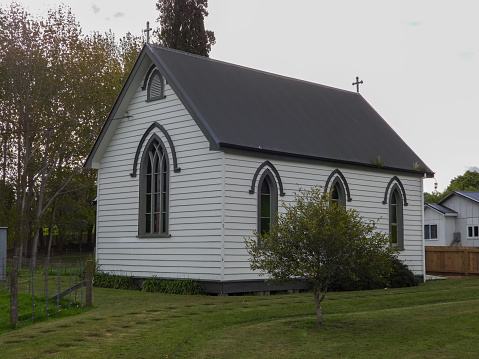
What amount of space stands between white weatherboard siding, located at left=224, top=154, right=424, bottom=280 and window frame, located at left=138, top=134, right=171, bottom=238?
2748mm

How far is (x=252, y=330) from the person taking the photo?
13.8 meters

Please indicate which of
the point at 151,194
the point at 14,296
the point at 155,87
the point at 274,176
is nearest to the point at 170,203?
the point at 151,194

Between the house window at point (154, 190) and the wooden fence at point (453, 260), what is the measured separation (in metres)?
15.7

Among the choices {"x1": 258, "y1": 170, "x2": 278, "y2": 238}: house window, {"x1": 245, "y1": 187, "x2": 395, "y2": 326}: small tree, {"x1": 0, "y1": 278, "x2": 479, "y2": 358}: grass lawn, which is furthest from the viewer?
{"x1": 258, "y1": 170, "x2": 278, "y2": 238}: house window

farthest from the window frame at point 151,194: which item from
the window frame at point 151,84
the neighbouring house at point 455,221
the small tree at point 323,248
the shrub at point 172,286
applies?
the neighbouring house at point 455,221

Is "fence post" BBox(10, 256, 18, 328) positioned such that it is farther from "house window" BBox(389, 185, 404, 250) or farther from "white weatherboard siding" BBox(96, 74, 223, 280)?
"house window" BBox(389, 185, 404, 250)

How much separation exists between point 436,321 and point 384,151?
537 inches

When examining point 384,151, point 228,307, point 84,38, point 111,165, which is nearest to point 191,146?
point 111,165

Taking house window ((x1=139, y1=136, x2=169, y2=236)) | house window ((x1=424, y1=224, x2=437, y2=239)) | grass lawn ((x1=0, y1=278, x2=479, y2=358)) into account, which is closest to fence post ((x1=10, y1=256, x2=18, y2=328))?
grass lawn ((x1=0, y1=278, x2=479, y2=358))

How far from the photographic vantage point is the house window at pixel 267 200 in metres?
22.2

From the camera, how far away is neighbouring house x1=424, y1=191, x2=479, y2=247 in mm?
49281

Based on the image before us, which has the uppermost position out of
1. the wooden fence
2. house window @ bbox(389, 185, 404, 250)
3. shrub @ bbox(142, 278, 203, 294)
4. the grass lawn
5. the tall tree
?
the tall tree

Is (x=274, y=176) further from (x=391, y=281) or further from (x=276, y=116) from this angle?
(x=391, y=281)

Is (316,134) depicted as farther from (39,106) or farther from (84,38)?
(84,38)
